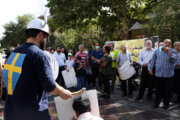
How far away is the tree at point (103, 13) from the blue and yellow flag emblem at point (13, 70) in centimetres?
1461

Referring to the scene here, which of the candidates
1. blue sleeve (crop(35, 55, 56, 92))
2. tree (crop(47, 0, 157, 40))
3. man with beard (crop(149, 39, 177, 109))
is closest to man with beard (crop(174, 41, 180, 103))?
man with beard (crop(149, 39, 177, 109))

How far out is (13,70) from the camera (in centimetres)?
220

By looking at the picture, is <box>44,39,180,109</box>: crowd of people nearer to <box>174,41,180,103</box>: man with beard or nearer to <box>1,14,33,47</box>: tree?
<box>174,41,180,103</box>: man with beard

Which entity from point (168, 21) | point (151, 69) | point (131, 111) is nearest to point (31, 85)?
point (131, 111)

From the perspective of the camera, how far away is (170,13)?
10.9 meters

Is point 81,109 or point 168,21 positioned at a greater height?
point 168,21

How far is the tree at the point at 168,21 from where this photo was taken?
10328 mm

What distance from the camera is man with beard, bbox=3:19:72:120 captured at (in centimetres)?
210

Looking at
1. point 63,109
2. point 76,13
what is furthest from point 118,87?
point 76,13

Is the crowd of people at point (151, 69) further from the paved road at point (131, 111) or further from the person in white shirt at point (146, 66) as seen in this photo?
the paved road at point (131, 111)

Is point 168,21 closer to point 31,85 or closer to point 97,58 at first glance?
point 97,58

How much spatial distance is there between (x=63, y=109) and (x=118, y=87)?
23.1 ft

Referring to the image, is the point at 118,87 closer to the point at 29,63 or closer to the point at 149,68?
the point at 149,68

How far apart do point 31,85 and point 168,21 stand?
10184mm
